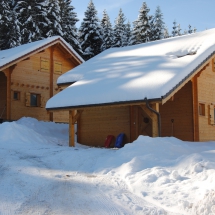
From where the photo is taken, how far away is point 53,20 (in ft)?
117

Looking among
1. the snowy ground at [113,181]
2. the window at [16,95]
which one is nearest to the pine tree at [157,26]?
the window at [16,95]

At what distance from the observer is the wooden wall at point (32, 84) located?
70.0ft

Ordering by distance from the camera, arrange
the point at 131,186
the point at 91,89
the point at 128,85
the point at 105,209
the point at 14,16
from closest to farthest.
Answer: the point at 105,209
the point at 131,186
the point at 128,85
the point at 91,89
the point at 14,16

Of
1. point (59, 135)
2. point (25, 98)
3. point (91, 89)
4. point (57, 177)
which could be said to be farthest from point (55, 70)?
point (57, 177)

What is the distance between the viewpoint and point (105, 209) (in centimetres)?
532

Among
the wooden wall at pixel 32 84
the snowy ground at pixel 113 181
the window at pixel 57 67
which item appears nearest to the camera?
the snowy ground at pixel 113 181

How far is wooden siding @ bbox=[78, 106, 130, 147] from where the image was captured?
15031mm

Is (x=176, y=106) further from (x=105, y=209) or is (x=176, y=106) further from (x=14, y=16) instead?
(x=14, y=16)

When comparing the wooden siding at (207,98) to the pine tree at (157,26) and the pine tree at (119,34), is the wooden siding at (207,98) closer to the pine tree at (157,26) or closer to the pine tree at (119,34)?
the pine tree at (119,34)

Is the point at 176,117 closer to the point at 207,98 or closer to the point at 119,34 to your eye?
the point at 207,98

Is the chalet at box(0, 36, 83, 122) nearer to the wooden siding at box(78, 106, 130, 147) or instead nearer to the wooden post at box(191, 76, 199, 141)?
the wooden siding at box(78, 106, 130, 147)

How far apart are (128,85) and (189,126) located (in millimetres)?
3622

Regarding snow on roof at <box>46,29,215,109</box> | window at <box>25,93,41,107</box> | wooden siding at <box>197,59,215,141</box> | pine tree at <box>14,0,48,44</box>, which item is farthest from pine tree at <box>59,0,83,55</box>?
wooden siding at <box>197,59,215,141</box>

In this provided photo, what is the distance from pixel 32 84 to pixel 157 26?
28852mm
